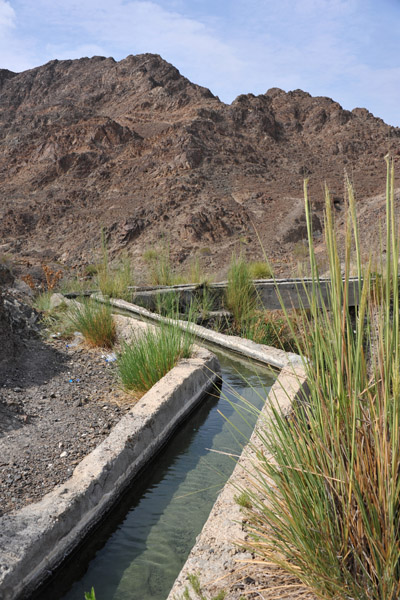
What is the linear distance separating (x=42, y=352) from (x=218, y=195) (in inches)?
679

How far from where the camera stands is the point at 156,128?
93.2ft

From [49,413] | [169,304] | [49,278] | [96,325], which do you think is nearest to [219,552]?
[49,413]

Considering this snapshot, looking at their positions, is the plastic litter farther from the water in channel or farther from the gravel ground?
the water in channel

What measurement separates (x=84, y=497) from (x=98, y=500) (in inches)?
6.3

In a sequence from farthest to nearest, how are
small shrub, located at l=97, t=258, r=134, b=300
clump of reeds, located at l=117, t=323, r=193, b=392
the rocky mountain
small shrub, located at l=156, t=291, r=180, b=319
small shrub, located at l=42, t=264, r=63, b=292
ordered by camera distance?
the rocky mountain
small shrub, located at l=42, t=264, r=63, b=292
small shrub, located at l=97, t=258, r=134, b=300
small shrub, located at l=156, t=291, r=180, b=319
clump of reeds, located at l=117, t=323, r=193, b=392

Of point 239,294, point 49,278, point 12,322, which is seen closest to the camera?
point 12,322

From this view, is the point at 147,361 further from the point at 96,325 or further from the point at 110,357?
the point at 96,325

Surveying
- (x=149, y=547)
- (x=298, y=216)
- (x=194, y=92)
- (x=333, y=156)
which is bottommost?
(x=149, y=547)

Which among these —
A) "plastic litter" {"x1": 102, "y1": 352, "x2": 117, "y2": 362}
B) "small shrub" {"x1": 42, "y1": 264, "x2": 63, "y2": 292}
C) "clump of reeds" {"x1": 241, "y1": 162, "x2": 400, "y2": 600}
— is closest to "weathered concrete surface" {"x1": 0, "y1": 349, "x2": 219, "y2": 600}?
"clump of reeds" {"x1": 241, "y1": 162, "x2": 400, "y2": 600}

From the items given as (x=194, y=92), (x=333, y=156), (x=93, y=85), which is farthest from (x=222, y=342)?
(x=93, y=85)

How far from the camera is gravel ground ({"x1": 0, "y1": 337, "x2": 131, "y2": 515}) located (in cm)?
301

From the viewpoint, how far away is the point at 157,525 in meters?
2.80

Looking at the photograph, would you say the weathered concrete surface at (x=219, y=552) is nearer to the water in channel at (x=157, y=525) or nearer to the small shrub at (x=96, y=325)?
the water in channel at (x=157, y=525)

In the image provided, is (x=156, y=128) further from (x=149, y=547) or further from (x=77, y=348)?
(x=149, y=547)
